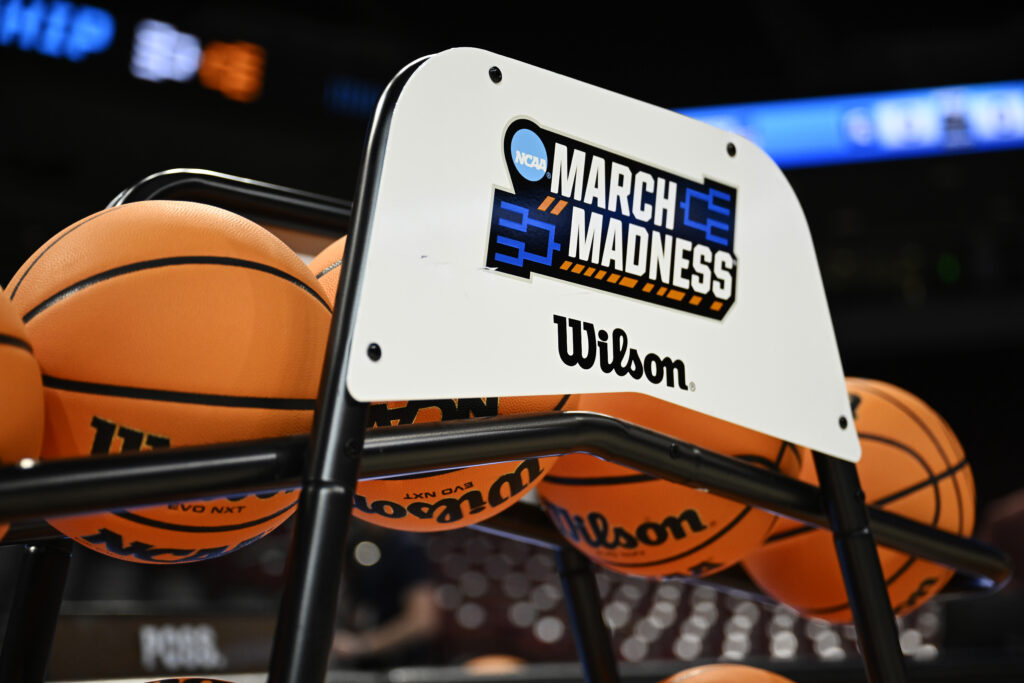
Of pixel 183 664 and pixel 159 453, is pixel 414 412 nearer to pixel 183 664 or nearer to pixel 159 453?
pixel 159 453

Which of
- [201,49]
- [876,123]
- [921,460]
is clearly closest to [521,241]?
[921,460]

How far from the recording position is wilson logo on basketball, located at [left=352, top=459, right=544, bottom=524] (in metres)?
0.83

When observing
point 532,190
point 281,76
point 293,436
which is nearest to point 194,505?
point 293,436

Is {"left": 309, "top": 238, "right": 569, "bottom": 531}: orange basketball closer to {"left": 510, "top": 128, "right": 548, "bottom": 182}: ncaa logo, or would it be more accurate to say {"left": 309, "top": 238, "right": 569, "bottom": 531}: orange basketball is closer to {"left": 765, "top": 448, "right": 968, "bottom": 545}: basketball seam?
{"left": 510, "top": 128, "right": 548, "bottom": 182}: ncaa logo

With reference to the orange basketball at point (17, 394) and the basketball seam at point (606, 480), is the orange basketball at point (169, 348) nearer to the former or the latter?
the orange basketball at point (17, 394)

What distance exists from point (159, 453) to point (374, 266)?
172 millimetres

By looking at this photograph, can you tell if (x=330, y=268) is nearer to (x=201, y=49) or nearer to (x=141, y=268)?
(x=141, y=268)

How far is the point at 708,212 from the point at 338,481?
0.42 m

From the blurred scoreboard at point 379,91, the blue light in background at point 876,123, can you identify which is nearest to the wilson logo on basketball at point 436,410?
the blurred scoreboard at point 379,91

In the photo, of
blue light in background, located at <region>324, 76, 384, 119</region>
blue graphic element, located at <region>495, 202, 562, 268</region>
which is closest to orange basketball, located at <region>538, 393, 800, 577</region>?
blue graphic element, located at <region>495, 202, 562, 268</region>

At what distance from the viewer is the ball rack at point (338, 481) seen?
1.92 feet

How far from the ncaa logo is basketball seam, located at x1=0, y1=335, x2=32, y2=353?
1.14 ft

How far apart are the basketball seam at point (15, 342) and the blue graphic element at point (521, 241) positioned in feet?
1.01

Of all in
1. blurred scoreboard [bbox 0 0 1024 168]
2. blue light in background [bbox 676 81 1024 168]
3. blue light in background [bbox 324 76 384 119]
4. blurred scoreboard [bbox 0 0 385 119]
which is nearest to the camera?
blurred scoreboard [bbox 0 0 385 119]
